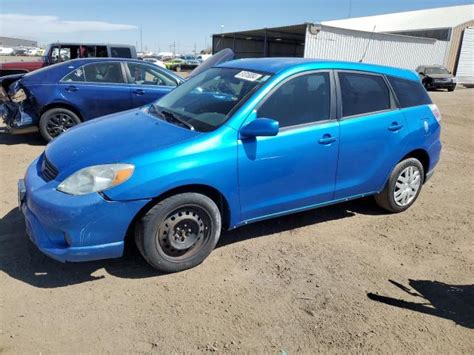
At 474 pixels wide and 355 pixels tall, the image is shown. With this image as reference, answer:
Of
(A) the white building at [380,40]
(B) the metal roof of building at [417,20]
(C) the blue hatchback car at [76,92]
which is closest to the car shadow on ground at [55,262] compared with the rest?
(C) the blue hatchback car at [76,92]

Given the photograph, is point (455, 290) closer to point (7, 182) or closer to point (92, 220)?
point (92, 220)

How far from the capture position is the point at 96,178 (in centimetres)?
293

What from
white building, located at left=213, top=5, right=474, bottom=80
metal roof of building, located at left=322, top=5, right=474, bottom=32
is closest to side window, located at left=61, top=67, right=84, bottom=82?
white building, located at left=213, top=5, right=474, bottom=80

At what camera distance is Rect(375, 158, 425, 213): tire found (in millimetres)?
4516

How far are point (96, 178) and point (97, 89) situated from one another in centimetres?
480

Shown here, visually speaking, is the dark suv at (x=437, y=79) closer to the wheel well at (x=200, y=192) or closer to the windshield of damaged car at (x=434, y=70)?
the windshield of damaged car at (x=434, y=70)

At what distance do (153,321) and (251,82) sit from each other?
2185 mm

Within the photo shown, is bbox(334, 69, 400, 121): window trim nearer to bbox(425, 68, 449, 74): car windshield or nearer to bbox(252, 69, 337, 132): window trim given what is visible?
bbox(252, 69, 337, 132): window trim

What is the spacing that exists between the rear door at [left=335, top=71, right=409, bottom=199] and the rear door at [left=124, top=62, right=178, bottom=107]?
4.19 m

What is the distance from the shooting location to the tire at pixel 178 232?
10.1 ft

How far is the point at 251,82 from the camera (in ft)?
12.0

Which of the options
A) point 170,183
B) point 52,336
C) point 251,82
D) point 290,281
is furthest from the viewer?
point 251,82

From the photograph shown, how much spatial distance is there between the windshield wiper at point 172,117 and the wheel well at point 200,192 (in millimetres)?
515

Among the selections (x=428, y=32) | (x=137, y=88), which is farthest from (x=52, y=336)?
(x=428, y=32)
